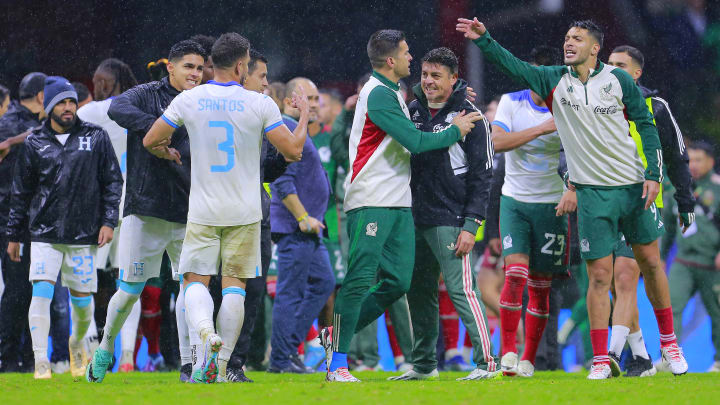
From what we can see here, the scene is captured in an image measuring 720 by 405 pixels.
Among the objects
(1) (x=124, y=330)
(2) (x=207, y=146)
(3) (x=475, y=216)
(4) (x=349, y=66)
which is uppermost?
(4) (x=349, y=66)

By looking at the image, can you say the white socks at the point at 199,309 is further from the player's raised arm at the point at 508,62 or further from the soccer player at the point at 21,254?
the soccer player at the point at 21,254

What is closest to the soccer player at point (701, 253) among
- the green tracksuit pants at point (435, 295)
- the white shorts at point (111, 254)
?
the green tracksuit pants at point (435, 295)

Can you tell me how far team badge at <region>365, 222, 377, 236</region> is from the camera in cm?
624

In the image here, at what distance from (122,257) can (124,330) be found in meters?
2.16

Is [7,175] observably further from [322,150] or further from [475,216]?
[475,216]

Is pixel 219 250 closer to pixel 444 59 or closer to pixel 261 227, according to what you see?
pixel 261 227

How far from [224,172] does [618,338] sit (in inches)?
115

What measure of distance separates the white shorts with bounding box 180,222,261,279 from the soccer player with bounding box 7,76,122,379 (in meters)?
1.73

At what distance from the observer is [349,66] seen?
1442 cm

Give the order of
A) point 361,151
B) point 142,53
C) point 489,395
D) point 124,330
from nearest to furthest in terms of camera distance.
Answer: point 489,395 → point 361,151 → point 124,330 → point 142,53

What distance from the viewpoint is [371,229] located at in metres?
6.25

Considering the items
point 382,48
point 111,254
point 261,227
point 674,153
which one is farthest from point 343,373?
point 111,254

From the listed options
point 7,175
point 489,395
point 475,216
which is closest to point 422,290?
point 475,216

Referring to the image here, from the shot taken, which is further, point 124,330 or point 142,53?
point 142,53
